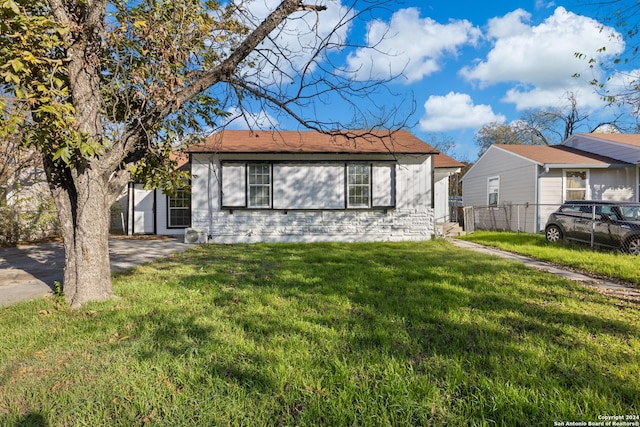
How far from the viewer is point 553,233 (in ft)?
34.0

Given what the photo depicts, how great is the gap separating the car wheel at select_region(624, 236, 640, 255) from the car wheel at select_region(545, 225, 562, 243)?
214 cm

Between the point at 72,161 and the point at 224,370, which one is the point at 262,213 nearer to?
the point at 72,161

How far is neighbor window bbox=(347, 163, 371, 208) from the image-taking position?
11.5 m

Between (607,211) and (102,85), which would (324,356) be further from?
(607,211)

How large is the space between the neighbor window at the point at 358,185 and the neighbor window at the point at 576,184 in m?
9.64

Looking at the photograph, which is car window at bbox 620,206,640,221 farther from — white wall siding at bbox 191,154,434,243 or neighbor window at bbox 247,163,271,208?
neighbor window at bbox 247,163,271,208

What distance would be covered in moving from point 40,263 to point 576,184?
20.1 meters

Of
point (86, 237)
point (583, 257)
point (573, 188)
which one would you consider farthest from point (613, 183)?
point (86, 237)

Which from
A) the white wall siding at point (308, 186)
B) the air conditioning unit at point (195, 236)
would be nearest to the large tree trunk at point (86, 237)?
the air conditioning unit at point (195, 236)

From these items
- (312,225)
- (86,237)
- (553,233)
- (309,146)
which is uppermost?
(309,146)

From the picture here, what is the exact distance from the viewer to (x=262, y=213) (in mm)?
11398

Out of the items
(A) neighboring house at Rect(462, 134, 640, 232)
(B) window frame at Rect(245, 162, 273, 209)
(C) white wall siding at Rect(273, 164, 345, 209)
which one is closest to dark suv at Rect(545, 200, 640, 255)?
(A) neighboring house at Rect(462, 134, 640, 232)

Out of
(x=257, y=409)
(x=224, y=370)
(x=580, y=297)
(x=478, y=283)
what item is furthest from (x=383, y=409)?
(x=580, y=297)

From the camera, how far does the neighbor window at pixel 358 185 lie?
1148cm
